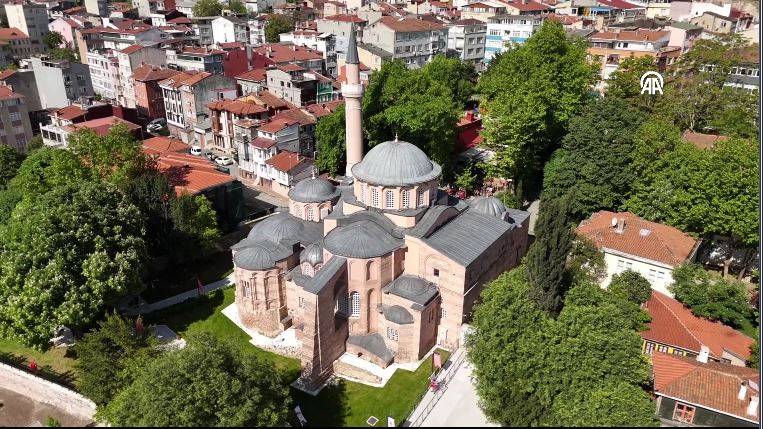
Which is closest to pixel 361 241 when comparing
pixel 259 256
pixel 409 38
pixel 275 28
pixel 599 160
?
pixel 259 256

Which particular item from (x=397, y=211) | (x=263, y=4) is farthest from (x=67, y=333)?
(x=263, y=4)

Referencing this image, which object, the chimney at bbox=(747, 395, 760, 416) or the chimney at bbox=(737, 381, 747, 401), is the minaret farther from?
the chimney at bbox=(747, 395, 760, 416)

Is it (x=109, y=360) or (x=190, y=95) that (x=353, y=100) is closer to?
(x=109, y=360)

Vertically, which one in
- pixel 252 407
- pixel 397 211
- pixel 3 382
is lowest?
pixel 3 382

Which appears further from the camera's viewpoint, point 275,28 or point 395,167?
point 275,28

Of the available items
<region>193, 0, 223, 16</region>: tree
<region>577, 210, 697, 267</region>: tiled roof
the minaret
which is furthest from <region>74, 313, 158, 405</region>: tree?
<region>193, 0, 223, 16</region>: tree

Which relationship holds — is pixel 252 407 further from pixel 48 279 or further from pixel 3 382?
pixel 3 382

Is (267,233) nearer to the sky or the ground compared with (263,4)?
nearer to the ground
